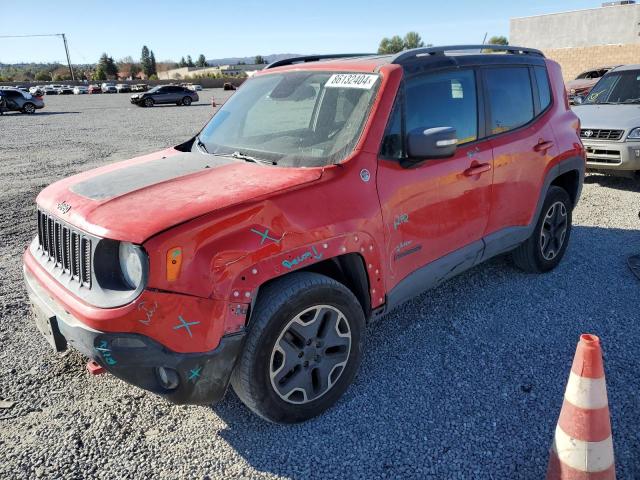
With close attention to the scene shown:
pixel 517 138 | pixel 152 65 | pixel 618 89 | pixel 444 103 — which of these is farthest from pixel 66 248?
pixel 152 65

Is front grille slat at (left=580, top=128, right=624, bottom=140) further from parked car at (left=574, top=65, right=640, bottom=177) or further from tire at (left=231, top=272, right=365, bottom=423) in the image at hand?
tire at (left=231, top=272, right=365, bottom=423)

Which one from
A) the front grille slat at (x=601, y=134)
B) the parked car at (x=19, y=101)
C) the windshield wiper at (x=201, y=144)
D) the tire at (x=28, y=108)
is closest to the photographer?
the windshield wiper at (x=201, y=144)

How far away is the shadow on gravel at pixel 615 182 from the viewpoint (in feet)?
26.1

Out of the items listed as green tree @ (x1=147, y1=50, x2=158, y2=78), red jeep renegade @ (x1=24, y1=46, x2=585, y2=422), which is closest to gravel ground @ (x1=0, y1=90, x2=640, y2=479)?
red jeep renegade @ (x1=24, y1=46, x2=585, y2=422)

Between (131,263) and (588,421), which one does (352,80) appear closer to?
Result: (131,263)

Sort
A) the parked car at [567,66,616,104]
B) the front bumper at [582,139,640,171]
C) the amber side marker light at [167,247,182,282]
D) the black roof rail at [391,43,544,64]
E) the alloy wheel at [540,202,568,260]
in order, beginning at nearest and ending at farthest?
the amber side marker light at [167,247,182,282], the black roof rail at [391,43,544,64], the alloy wheel at [540,202,568,260], the front bumper at [582,139,640,171], the parked car at [567,66,616,104]

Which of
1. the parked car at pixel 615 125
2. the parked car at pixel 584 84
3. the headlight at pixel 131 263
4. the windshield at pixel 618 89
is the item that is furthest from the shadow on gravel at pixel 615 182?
the parked car at pixel 584 84

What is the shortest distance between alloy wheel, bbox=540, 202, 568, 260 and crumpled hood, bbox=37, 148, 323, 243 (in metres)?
2.77

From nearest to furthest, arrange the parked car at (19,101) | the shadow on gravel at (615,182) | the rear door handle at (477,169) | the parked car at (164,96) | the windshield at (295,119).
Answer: the windshield at (295,119) → the rear door handle at (477,169) → the shadow on gravel at (615,182) → the parked car at (19,101) → the parked car at (164,96)

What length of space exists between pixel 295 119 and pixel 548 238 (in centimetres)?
273

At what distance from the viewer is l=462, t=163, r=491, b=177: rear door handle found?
350 centimetres

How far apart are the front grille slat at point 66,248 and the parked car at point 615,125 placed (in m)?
7.41

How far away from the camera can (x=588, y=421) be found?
2133mm

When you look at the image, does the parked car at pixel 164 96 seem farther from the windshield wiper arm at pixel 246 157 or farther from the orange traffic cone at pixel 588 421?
the orange traffic cone at pixel 588 421
